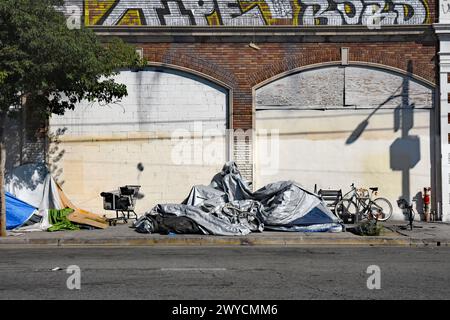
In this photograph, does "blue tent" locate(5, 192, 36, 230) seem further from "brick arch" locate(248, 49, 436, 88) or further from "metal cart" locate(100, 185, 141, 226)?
"brick arch" locate(248, 49, 436, 88)

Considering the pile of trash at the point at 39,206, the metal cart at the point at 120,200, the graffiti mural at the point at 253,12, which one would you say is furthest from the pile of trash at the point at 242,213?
the graffiti mural at the point at 253,12

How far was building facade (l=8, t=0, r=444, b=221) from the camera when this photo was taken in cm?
2003

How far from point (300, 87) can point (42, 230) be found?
26.9 ft

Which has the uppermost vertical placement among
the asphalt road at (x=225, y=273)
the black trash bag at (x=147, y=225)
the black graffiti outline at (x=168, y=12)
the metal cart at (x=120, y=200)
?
the black graffiti outline at (x=168, y=12)

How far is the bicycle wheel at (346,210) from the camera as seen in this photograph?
1897 centimetres

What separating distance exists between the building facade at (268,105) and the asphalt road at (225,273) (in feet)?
19.6

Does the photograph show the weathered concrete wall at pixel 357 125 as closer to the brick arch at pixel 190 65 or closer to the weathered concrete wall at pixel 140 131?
the brick arch at pixel 190 65

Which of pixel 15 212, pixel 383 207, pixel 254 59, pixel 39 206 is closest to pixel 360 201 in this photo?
pixel 383 207

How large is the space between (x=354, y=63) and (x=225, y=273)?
11.2 m

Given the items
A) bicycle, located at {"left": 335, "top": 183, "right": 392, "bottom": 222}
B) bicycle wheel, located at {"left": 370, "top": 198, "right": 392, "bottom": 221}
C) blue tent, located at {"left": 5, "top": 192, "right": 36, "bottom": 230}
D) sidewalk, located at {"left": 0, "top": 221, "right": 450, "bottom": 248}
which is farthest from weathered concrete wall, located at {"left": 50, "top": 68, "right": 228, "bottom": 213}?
bicycle wheel, located at {"left": 370, "top": 198, "right": 392, "bottom": 221}

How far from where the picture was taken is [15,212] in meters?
17.3

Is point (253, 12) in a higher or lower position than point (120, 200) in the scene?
higher

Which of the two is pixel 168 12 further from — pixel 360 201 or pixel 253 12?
pixel 360 201
